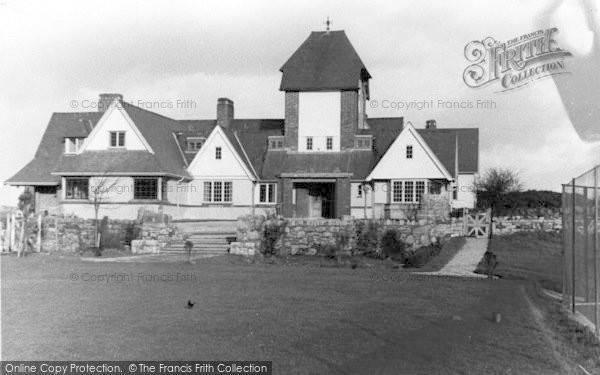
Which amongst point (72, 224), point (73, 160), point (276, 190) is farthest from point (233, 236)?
point (73, 160)

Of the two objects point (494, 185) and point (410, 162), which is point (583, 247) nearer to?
point (410, 162)

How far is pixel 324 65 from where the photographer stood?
45594 millimetres

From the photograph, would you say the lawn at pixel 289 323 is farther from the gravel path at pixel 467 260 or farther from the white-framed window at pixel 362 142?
the white-framed window at pixel 362 142

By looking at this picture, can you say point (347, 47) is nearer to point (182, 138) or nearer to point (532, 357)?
point (182, 138)

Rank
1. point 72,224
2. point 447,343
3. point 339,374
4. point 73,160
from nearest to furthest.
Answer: point 339,374 < point 447,343 < point 72,224 < point 73,160

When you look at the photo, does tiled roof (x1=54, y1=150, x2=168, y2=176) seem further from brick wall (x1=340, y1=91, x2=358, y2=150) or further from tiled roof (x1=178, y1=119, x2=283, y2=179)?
brick wall (x1=340, y1=91, x2=358, y2=150)

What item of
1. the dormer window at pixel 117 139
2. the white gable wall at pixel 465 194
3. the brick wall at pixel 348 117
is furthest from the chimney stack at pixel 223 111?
the white gable wall at pixel 465 194

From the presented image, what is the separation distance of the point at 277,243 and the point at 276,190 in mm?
13528

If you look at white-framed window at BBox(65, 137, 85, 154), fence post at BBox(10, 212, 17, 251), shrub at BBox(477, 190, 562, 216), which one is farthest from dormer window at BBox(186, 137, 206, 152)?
shrub at BBox(477, 190, 562, 216)

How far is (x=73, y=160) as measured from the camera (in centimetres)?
4372

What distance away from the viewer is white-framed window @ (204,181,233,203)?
44.4 m

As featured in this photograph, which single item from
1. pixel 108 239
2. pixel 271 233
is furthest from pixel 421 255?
pixel 108 239

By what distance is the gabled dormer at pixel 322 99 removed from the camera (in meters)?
44.3

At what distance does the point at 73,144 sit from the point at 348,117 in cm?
1789
